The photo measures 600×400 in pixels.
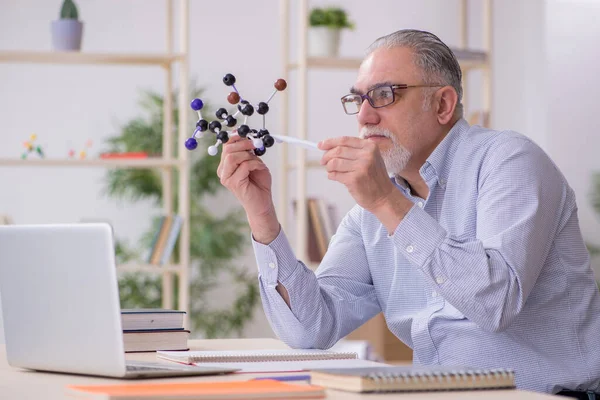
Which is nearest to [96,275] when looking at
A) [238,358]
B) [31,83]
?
[238,358]

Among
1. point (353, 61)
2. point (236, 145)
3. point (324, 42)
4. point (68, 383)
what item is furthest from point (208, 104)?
point (68, 383)

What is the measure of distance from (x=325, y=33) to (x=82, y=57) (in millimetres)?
1027

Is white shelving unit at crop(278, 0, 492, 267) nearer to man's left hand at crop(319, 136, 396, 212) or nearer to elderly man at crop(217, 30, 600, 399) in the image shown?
elderly man at crop(217, 30, 600, 399)

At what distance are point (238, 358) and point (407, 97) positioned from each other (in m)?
0.72

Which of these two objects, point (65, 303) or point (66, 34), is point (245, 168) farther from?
point (66, 34)

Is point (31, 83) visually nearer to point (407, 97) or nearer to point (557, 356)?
point (407, 97)

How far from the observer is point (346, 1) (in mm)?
5426

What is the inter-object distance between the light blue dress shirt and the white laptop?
448 millimetres

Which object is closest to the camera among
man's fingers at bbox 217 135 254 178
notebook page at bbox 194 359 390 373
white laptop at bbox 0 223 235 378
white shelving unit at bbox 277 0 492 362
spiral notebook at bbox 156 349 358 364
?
white laptop at bbox 0 223 235 378

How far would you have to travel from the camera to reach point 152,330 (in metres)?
1.76

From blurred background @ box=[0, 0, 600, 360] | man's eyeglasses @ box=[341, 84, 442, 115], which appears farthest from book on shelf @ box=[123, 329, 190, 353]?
blurred background @ box=[0, 0, 600, 360]

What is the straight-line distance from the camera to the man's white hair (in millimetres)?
1945

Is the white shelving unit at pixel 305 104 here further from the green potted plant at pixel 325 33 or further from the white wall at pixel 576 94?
the white wall at pixel 576 94

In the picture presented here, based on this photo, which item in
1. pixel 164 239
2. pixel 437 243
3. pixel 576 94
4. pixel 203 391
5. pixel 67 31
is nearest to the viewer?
pixel 203 391
